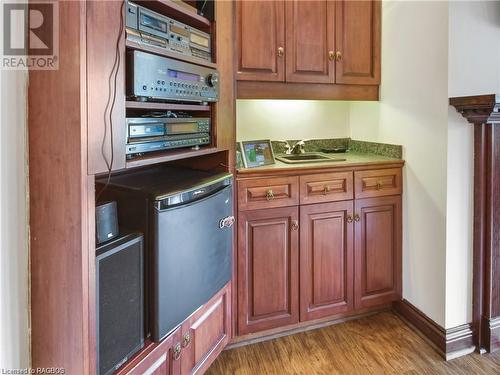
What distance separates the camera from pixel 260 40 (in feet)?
7.32

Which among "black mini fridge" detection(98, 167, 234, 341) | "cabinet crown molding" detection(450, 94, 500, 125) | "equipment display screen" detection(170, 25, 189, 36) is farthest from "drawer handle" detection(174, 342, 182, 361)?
"cabinet crown molding" detection(450, 94, 500, 125)

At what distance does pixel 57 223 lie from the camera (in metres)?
1.12

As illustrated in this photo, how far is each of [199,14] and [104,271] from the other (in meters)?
1.14

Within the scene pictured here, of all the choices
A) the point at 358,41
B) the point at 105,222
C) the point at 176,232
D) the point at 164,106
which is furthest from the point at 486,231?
the point at 105,222

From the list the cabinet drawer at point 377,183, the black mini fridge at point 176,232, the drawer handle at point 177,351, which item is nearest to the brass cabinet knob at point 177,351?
the drawer handle at point 177,351

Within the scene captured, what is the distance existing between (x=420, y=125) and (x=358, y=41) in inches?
26.4

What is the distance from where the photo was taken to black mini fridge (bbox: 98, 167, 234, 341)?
137 cm

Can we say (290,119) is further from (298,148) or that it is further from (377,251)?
(377,251)

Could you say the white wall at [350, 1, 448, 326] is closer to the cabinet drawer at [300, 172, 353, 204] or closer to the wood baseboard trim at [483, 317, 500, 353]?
the wood baseboard trim at [483, 317, 500, 353]

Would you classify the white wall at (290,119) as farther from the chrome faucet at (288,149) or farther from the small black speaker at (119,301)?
the small black speaker at (119,301)

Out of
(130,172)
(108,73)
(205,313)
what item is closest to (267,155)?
(130,172)

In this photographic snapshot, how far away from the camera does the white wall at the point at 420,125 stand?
211cm

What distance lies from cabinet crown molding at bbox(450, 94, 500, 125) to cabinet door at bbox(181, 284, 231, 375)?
146 centimetres

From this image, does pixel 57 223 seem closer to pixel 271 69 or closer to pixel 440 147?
pixel 271 69
